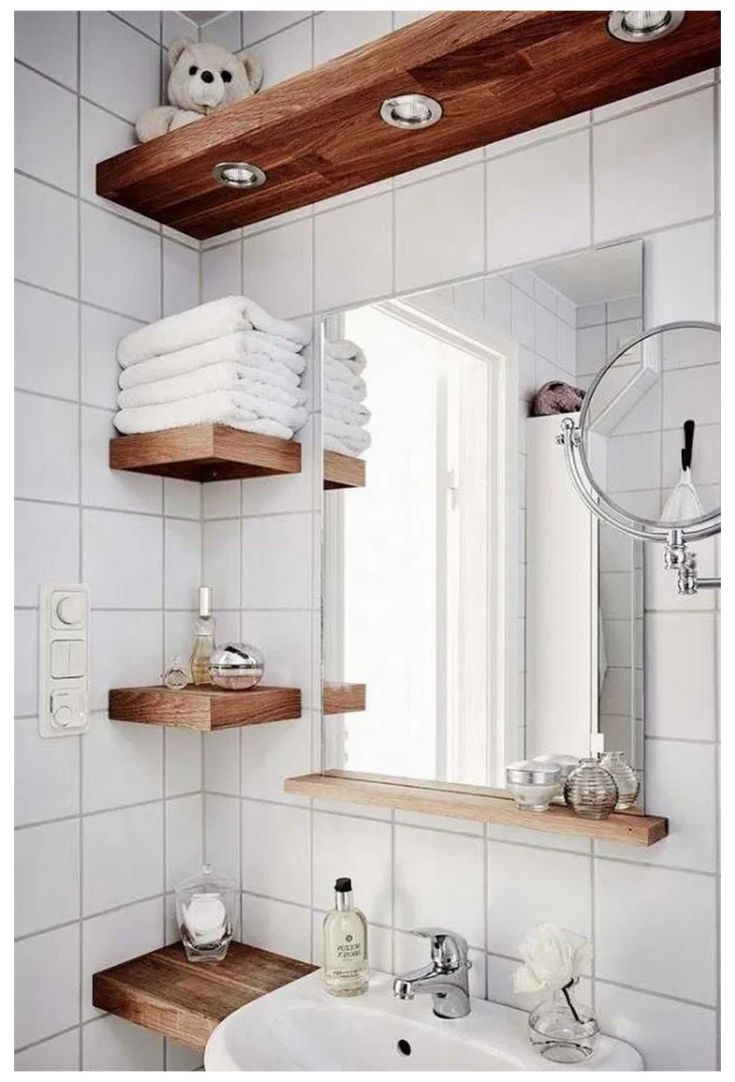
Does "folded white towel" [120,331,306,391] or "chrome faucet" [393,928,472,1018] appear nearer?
"chrome faucet" [393,928,472,1018]

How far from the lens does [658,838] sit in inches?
46.6

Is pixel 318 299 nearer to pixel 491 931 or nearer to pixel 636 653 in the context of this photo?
pixel 636 653

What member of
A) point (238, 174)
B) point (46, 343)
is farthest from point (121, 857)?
point (238, 174)

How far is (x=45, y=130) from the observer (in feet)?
4.96

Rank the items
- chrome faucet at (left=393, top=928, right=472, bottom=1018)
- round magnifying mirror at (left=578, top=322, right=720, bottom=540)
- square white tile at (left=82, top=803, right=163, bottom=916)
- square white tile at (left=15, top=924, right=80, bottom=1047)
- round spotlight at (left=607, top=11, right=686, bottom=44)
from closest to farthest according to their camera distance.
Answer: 1. round spotlight at (left=607, top=11, right=686, bottom=44)
2. round magnifying mirror at (left=578, top=322, right=720, bottom=540)
3. chrome faucet at (left=393, top=928, right=472, bottom=1018)
4. square white tile at (left=15, top=924, right=80, bottom=1047)
5. square white tile at (left=82, top=803, right=163, bottom=916)

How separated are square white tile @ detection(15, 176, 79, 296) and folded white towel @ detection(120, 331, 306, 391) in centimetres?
17

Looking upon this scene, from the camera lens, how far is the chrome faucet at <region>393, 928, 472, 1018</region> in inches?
51.3

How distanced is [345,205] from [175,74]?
38 cm

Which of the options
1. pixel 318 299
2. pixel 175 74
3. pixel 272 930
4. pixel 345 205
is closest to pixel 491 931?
pixel 272 930

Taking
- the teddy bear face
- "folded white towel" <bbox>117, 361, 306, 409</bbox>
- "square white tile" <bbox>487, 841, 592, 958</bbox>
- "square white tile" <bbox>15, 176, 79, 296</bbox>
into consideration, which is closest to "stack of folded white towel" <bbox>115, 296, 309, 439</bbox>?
"folded white towel" <bbox>117, 361, 306, 409</bbox>

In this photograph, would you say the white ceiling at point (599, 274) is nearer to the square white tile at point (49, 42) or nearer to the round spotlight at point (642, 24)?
the round spotlight at point (642, 24)

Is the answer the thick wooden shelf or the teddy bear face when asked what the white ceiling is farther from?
the teddy bear face

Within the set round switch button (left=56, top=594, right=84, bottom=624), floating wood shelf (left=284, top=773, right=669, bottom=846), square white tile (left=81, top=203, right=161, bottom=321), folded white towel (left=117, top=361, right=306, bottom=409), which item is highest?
square white tile (left=81, top=203, right=161, bottom=321)
